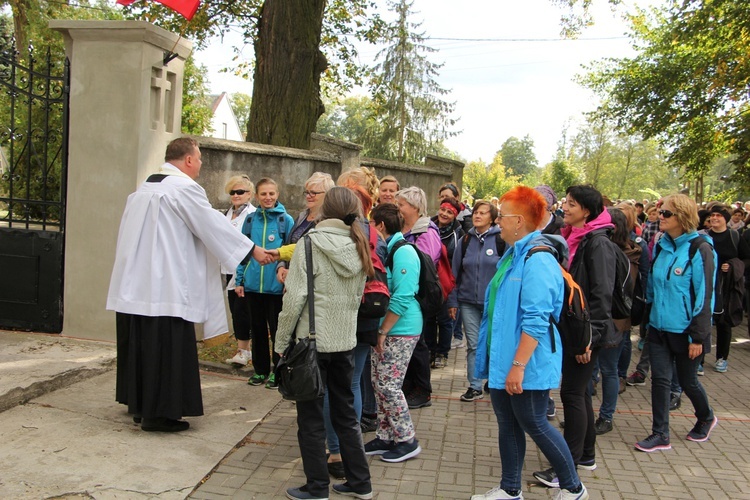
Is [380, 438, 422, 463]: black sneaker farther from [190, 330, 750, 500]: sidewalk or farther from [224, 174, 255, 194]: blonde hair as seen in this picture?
[224, 174, 255, 194]: blonde hair

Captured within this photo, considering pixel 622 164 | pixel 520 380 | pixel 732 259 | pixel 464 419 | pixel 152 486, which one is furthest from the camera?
pixel 622 164

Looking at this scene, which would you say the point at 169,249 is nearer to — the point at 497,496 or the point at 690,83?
the point at 497,496

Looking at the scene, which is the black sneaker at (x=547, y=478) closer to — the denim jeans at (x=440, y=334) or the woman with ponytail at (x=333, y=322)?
the woman with ponytail at (x=333, y=322)

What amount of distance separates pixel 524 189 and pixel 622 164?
60147 mm

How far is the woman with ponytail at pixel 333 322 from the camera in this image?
12.7ft

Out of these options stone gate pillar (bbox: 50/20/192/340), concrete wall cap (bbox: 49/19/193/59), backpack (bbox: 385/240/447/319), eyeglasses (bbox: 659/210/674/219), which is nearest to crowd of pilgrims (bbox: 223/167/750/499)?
eyeglasses (bbox: 659/210/674/219)

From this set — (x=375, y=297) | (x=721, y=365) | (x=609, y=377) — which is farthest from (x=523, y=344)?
(x=721, y=365)

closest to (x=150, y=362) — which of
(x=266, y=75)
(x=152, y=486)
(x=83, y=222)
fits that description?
(x=152, y=486)

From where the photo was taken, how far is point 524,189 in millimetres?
4004

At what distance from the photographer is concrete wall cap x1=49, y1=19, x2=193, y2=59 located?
6.38 m

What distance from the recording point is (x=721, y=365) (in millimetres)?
8344

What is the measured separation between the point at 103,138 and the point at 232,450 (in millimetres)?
3426

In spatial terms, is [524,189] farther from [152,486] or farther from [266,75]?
[266,75]

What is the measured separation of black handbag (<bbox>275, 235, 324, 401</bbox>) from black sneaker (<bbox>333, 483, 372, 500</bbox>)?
691mm
